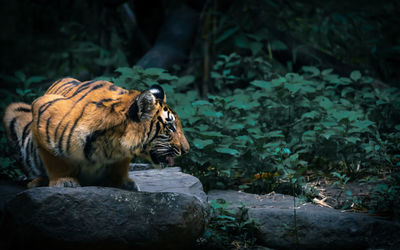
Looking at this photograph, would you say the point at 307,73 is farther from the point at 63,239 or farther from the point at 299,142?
the point at 63,239

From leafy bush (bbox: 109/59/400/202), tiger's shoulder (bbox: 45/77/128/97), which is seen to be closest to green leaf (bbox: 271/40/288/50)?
leafy bush (bbox: 109/59/400/202)

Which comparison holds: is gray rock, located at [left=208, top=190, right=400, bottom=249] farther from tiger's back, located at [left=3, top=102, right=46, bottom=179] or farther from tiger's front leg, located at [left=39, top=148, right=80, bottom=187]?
tiger's back, located at [left=3, top=102, right=46, bottom=179]

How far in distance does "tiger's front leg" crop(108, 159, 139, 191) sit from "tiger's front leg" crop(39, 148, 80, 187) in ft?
0.90

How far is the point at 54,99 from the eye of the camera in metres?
3.11

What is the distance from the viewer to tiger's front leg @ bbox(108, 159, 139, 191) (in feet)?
10.4

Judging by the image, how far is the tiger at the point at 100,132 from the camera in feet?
9.50

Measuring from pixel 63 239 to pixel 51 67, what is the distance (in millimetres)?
6341

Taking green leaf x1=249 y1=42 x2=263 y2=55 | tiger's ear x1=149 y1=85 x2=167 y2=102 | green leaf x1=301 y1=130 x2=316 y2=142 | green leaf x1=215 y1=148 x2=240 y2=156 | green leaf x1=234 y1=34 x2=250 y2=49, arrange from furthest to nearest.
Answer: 1. green leaf x1=234 y1=34 x2=250 y2=49
2. green leaf x1=249 y1=42 x2=263 y2=55
3. green leaf x1=301 y1=130 x2=316 y2=142
4. green leaf x1=215 y1=148 x2=240 y2=156
5. tiger's ear x1=149 y1=85 x2=167 y2=102

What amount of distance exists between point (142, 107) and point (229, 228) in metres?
1.24

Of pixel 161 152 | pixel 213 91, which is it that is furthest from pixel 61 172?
pixel 213 91

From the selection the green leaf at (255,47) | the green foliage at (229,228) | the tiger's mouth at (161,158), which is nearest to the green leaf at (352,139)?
the green foliage at (229,228)

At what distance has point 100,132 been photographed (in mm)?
2891

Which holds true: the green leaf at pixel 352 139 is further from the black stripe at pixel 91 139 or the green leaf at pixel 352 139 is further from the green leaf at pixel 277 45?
the green leaf at pixel 277 45

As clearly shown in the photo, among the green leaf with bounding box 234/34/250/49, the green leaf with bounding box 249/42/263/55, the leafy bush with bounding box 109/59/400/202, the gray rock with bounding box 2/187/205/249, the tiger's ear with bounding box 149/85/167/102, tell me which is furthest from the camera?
the green leaf with bounding box 234/34/250/49
